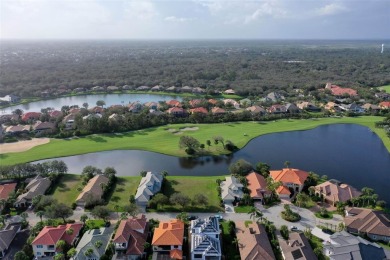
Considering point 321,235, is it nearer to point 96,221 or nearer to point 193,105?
point 96,221

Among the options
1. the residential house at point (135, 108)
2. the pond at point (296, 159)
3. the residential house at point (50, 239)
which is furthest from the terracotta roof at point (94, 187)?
the residential house at point (135, 108)

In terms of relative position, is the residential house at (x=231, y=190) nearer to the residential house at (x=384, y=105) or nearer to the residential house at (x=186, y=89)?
the residential house at (x=384, y=105)

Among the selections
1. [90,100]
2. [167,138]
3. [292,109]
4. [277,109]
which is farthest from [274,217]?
[90,100]

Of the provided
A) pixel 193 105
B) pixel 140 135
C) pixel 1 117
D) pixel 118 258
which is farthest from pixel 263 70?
pixel 118 258

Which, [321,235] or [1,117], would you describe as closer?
[321,235]

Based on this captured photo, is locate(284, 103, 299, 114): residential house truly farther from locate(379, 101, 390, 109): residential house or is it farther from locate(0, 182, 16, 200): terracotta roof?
locate(0, 182, 16, 200): terracotta roof

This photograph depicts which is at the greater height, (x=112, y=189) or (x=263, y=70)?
(x=263, y=70)
